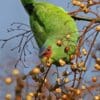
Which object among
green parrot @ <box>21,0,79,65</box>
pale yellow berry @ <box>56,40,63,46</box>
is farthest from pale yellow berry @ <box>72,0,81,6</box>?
pale yellow berry @ <box>56,40,63,46</box>

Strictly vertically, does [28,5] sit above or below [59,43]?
above

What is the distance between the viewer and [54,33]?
973mm

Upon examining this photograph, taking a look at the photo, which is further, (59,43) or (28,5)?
(28,5)

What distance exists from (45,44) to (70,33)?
0.09 metres

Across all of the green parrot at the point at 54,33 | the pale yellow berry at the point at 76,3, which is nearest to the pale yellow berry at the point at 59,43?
the green parrot at the point at 54,33

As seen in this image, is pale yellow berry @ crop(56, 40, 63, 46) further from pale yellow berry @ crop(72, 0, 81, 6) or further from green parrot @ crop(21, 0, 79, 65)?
pale yellow berry @ crop(72, 0, 81, 6)

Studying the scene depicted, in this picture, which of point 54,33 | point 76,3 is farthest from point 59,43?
point 76,3

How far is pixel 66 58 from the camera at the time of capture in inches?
39.1

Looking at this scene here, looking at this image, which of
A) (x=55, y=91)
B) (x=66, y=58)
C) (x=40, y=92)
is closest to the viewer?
(x=40, y=92)

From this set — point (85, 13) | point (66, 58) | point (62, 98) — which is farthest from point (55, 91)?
point (85, 13)

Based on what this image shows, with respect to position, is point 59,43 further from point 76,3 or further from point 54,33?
point 76,3

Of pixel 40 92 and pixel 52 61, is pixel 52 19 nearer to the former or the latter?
pixel 52 61

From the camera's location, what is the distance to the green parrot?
0.96 metres

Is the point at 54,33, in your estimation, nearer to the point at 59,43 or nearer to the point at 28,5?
the point at 59,43
